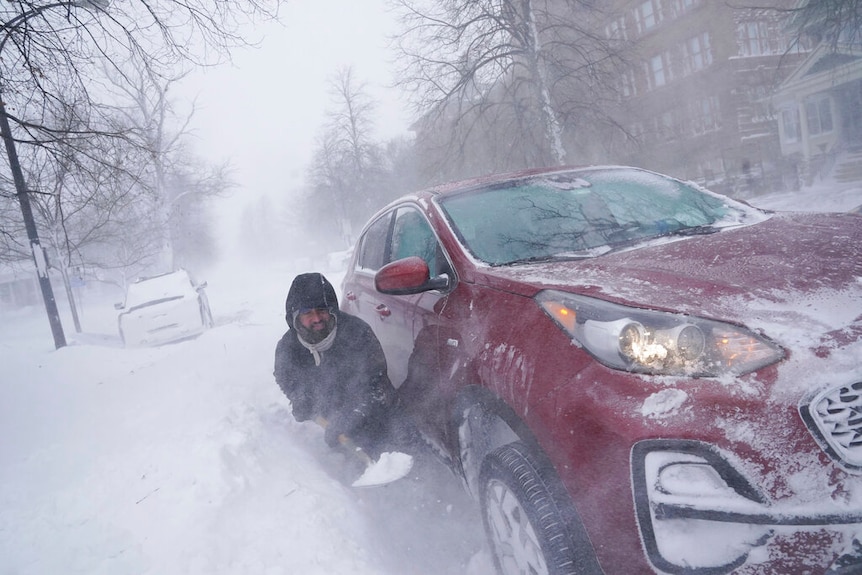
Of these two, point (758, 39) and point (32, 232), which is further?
point (758, 39)

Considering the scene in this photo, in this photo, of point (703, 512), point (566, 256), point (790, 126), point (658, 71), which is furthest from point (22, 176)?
point (658, 71)

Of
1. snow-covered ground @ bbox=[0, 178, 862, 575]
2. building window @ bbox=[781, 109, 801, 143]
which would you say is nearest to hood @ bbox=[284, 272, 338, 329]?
snow-covered ground @ bbox=[0, 178, 862, 575]

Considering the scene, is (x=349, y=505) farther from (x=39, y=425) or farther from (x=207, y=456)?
(x=39, y=425)

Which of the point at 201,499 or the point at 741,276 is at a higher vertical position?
the point at 741,276

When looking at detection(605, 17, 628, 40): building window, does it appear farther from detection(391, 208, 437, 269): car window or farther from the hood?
the hood

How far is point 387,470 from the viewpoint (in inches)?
115

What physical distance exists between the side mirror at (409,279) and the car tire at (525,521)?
2.81ft

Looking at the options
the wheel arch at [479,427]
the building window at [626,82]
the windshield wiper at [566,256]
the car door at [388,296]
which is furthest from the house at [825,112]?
the wheel arch at [479,427]

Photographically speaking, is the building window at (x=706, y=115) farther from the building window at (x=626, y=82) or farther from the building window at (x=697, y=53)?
the building window at (x=626, y=82)

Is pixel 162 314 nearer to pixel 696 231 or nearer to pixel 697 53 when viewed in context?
pixel 696 231

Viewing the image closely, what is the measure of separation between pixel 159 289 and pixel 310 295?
9.76m

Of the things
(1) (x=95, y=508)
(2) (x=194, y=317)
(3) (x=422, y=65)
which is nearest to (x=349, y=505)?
(1) (x=95, y=508)

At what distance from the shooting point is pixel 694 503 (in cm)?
139

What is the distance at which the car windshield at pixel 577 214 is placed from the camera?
2551mm
